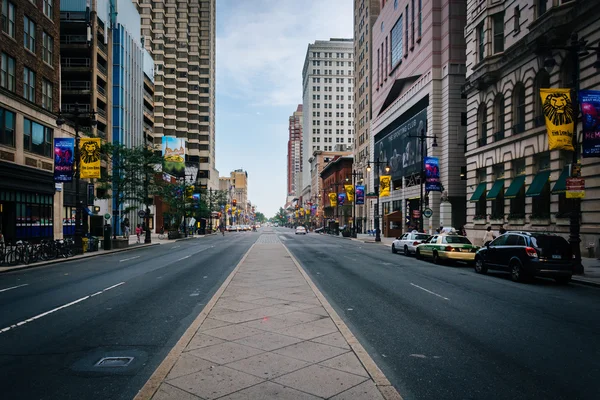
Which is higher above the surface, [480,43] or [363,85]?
[363,85]

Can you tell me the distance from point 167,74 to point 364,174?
180 feet

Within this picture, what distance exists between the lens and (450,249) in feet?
74.3

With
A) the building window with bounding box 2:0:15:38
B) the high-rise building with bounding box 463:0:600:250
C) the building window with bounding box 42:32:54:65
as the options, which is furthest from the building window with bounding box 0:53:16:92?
the high-rise building with bounding box 463:0:600:250

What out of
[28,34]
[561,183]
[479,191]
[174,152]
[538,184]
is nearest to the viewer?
[561,183]

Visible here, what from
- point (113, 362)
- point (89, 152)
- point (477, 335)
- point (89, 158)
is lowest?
point (477, 335)

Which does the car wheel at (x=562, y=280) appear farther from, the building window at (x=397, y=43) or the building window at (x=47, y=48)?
the building window at (x=397, y=43)

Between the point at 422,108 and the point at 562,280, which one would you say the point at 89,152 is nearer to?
the point at 562,280

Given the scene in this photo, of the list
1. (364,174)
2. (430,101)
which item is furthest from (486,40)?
(364,174)

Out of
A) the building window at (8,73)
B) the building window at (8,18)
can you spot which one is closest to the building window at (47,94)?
the building window at (8,73)

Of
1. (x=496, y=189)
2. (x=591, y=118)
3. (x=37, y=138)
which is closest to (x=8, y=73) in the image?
(x=37, y=138)

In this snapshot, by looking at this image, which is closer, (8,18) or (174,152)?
(8,18)

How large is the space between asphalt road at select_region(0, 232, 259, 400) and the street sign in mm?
14344

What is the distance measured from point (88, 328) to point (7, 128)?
3037 centimetres

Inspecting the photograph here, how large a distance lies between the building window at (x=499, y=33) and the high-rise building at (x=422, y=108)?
345 inches
